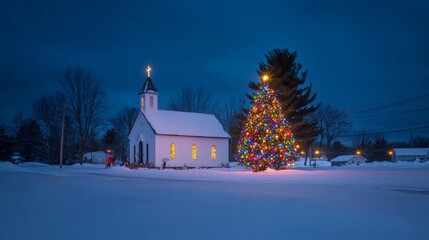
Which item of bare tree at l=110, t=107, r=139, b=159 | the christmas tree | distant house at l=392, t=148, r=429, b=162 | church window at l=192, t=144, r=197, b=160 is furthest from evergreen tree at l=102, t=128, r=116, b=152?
distant house at l=392, t=148, r=429, b=162

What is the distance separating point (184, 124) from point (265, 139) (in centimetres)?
1877

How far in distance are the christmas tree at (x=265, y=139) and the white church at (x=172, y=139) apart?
1488 cm

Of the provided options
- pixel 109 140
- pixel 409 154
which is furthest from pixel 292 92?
pixel 409 154

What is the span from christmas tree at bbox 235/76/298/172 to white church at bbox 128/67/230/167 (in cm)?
1488

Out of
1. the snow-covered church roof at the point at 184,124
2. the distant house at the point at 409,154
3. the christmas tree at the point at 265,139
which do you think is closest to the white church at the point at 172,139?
the snow-covered church roof at the point at 184,124

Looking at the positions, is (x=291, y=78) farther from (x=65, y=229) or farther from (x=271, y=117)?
(x=65, y=229)

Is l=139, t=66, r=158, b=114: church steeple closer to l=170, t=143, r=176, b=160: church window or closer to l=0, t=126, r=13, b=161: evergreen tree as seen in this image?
A: l=170, t=143, r=176, b=160: church window

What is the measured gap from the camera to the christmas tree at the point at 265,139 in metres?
26.6

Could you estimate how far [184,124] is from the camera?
144 feet

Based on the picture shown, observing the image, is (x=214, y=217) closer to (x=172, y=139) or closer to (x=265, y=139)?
(x=265, y=139)

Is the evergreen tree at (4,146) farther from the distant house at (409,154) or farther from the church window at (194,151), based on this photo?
the distant house at (409,154)

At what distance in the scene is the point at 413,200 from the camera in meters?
11.0

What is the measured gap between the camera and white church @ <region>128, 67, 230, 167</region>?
134 feet

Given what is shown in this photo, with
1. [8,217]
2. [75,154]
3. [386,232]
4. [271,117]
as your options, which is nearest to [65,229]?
[8,217]
